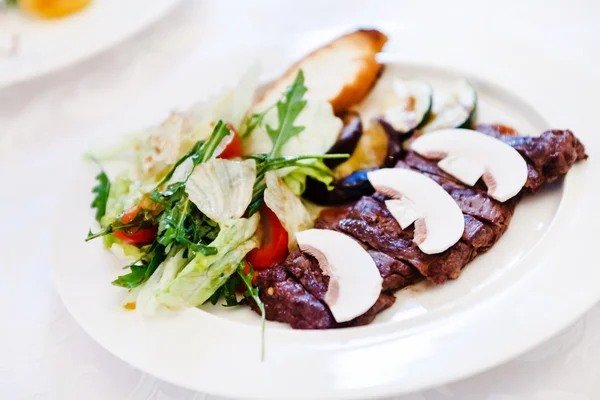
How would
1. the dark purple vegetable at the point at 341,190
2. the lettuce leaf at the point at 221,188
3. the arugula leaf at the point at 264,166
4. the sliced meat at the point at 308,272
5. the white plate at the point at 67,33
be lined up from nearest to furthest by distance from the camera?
the sliced meat at the point at 308,272 → the lettuce leaf at the point at 221,188 → the arugula leaf at the point at 264,166 → the dark purple vegetable at the point at 341,190 → the white plate at the point at 67,33

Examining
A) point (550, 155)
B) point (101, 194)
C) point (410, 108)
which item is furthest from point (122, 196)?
point (550, 155)

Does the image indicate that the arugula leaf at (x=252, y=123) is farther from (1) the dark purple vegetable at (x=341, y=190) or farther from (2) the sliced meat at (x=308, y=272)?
(2) the sliced meat at (x=308, y=272)

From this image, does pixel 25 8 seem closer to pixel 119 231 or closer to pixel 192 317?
pixel 119 231

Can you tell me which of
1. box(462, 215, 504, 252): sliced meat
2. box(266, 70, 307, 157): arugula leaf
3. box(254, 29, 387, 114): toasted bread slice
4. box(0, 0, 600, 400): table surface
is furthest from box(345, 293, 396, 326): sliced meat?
box(254, 29, 387, 114): toasted bread slice

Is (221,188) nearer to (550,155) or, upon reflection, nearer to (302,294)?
(302,294)

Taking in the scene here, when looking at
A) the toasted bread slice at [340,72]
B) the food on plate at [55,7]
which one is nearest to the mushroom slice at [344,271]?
the toasted bread slice at [340,72]

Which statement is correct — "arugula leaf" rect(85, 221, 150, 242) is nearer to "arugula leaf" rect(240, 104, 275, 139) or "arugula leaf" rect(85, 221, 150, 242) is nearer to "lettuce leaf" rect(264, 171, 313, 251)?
"lettuce leaf" rect(264, 171, 313, 251)

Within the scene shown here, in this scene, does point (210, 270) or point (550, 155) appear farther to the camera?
point (550, 155)
